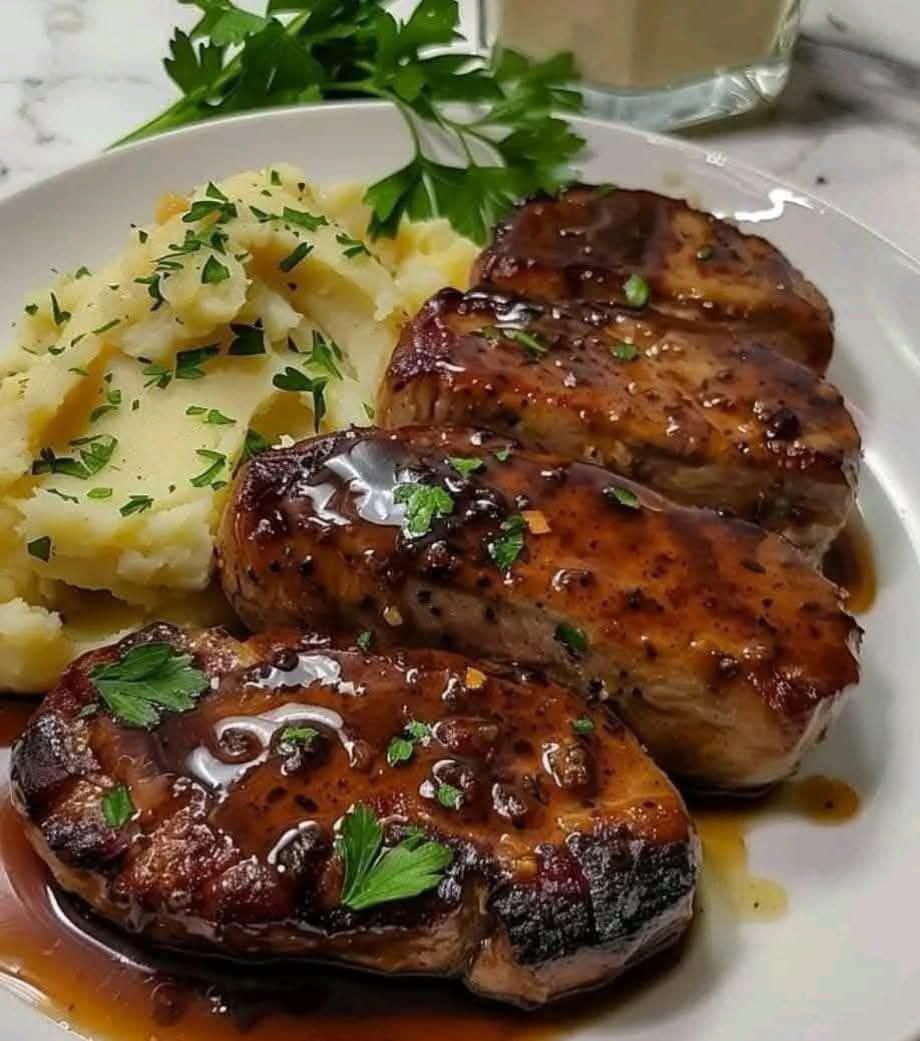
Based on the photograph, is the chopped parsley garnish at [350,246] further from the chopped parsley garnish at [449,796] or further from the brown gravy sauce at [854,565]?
the chopped parsley garnish at [449,796]

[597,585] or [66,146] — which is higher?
[597,585]

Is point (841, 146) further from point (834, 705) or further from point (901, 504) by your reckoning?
point (834, 705)

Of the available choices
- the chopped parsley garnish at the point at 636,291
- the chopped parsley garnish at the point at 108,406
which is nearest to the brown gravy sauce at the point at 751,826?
the chopped parsley garnish at the point at 636,291

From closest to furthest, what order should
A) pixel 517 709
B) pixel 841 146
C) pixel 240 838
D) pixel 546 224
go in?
pixel 240 838 < pixel 517 709 < pixel 546 224 < pixel 841 146

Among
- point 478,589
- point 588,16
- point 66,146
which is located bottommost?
point 66,146

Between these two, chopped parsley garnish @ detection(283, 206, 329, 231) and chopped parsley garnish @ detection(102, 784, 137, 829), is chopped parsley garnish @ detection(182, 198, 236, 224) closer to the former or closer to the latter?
chopped parsley garnish @ detection(283, 206, 329, 231)

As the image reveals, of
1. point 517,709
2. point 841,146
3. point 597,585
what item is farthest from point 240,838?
point 841,146

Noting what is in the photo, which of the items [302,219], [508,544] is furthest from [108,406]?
[508,544]
